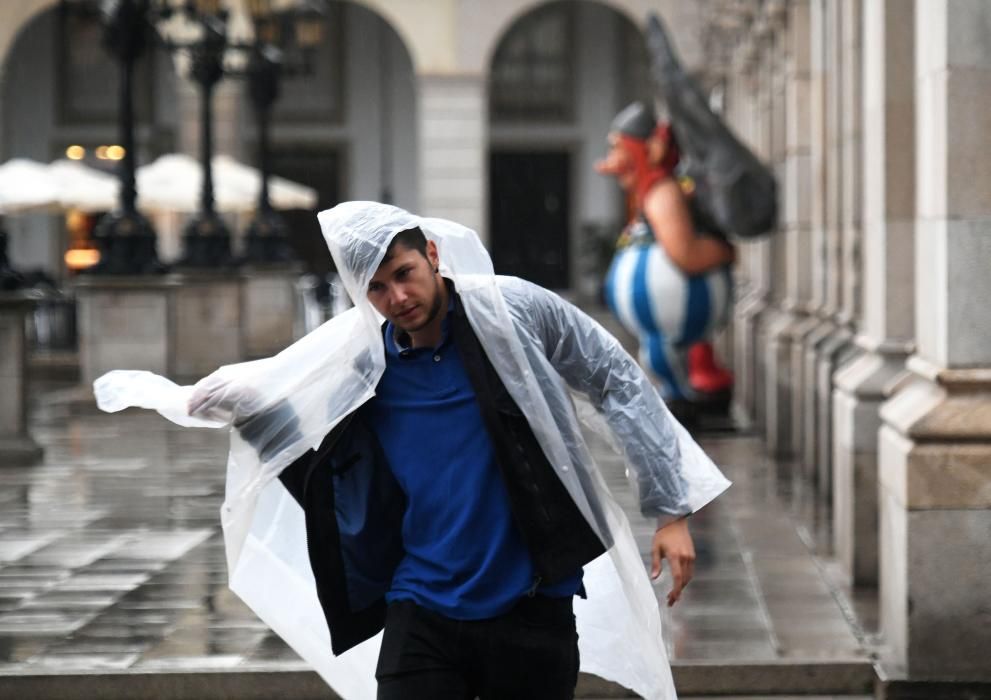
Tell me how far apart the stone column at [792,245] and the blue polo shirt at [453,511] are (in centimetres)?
1044

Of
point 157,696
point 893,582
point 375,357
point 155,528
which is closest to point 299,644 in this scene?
point 375,357

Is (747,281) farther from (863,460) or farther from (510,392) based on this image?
(510,392)

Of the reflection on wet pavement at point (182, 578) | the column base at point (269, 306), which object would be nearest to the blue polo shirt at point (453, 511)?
the reflection on wet pavement at point (182, 578)

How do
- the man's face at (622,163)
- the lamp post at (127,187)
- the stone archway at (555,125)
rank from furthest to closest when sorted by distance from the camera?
1. the stone archway at (555,125)
2. the lamp post at (127,187)
3. the man's face at (622,163)

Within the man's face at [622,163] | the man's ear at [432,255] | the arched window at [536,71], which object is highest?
the arched window at [536,71]

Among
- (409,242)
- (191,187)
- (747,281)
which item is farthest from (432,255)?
(191,187)

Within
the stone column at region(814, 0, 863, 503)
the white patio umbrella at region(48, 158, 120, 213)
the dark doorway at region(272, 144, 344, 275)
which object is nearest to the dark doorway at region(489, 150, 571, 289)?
the dark doorway at region(272, 144, 344, 275)

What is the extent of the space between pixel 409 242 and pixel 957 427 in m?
3.25

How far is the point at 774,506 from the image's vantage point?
474 inches

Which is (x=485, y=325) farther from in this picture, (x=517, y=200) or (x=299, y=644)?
(x=517, y=200)

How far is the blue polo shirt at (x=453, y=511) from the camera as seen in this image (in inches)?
172

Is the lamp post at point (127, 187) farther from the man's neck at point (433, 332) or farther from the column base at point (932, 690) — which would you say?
the man's neck at point (433, 332)

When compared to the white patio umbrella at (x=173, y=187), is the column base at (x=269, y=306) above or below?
below

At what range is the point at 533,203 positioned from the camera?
148ft
